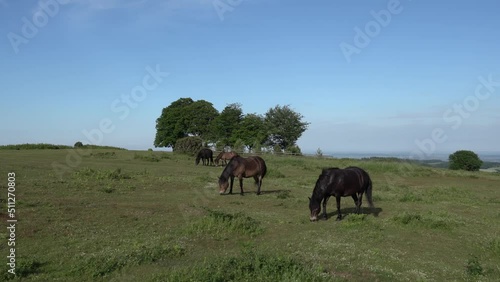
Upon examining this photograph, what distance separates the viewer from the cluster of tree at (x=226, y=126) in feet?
243

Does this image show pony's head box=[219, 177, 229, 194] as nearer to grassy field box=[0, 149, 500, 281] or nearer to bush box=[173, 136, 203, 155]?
grassy field box=[0, 149, 500, 281]

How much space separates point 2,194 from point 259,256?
12467 millimetres

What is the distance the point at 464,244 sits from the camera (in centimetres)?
1127

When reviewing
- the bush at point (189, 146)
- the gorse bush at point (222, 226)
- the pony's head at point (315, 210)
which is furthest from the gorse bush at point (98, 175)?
the bush at point (189, 146)

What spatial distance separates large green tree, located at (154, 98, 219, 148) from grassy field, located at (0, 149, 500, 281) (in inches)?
2181

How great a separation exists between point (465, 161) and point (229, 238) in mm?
46785

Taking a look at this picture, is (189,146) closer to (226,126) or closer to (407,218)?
(226,126)

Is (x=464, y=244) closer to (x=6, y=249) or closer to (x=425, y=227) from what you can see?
(x=425, y=227)

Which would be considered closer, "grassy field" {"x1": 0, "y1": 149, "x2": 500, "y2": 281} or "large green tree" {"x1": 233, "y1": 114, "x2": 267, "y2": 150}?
"grassy field" {"x1": 0, "y1": 149, "x2": 500, "y2": 281}

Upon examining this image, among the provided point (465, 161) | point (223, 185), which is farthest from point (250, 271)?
point (465, 161)

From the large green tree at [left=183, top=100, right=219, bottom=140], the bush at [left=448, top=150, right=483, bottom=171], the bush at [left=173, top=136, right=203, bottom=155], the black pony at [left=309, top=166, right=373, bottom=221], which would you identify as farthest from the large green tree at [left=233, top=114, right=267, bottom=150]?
the black pony at [left=309, top=166, right=373, bottom=221]

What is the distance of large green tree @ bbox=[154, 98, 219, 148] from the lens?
75.1 metres

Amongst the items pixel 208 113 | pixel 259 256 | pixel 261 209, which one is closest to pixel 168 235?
pixel 259 256

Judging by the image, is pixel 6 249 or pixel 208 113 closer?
pixel 6 249
